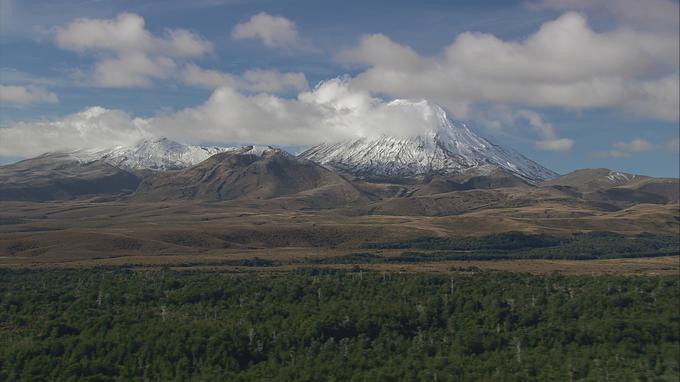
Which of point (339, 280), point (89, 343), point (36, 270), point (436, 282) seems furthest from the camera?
point (36, 270)

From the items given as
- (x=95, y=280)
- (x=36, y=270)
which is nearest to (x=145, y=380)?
(x=95, y=280)

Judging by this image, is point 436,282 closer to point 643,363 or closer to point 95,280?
point 643,363

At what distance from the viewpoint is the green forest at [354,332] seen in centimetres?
7406

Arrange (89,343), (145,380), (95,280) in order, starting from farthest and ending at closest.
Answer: (95,280) → (89,343) → (145,380)

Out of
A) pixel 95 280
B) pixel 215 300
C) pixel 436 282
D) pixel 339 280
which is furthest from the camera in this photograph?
pixel 95 280

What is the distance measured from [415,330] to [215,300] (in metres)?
32.0

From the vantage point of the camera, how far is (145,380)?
7469cm

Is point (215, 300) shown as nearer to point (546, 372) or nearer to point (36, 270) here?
point (546, 372)

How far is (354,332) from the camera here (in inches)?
3492

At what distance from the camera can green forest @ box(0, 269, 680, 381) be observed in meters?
74.1

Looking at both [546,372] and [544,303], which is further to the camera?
[544,303]

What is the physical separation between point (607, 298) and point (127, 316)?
57823 millimetres

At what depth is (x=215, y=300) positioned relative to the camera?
108 metres

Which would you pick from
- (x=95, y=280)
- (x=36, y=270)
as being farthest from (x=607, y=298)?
(x=36, y=270)
